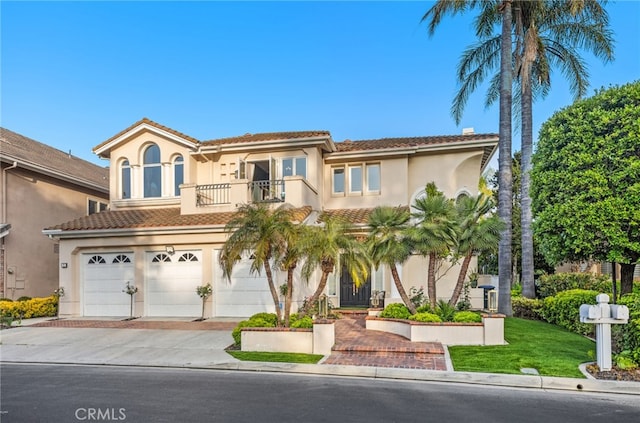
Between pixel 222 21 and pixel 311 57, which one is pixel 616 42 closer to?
pixel 311 57

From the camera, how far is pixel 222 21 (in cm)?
1602

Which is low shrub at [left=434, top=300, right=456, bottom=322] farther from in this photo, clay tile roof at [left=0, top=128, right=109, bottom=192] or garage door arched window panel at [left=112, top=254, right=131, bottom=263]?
clay tile roof at [left=0, top=128, right=109, bottom=192]

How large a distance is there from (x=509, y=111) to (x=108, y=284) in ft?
57.3

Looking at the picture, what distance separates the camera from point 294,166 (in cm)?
1777

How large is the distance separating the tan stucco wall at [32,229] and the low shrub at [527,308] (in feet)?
70.5

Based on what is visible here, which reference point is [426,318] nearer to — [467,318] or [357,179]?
[467,318]

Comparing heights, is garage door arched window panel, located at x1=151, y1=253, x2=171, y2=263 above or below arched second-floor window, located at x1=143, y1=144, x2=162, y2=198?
below

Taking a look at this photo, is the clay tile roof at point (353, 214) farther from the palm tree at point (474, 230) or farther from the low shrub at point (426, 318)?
the low shrub at point (426, 318)

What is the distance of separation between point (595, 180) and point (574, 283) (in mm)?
8257

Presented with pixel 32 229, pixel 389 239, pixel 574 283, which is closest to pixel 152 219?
pixel 32 229

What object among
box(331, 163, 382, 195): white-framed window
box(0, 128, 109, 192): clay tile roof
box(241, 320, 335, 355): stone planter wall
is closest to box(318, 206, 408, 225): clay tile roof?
box(331, 163, 382, 195): white-framed window

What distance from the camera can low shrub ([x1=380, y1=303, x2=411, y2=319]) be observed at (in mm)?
12090

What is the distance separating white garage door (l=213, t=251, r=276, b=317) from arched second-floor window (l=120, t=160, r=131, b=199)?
22.3 ft

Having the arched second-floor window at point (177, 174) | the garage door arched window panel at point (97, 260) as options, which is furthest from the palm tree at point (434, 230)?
the garage door arched window panel at point (97, 260)
